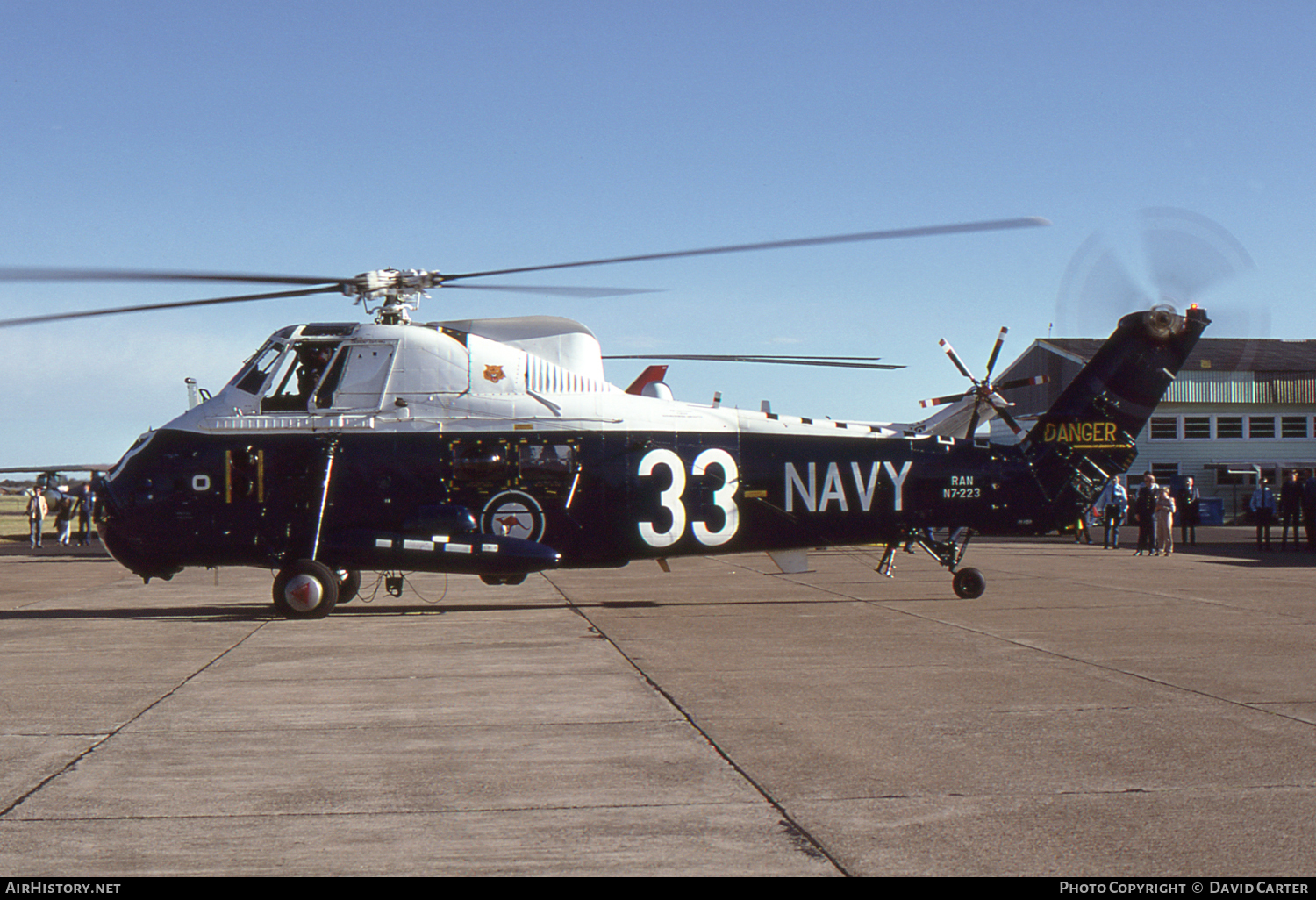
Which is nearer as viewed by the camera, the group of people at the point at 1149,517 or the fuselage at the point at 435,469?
the fuselage at the point at 435,469

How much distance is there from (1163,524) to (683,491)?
16594mm

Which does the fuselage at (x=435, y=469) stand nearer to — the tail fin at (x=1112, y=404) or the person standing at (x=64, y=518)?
the tail fin at (x=1112, y=404)

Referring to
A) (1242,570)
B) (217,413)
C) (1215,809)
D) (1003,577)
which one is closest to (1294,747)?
(1215,809)

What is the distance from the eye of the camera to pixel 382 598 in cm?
1730

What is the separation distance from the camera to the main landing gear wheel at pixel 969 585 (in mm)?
15719

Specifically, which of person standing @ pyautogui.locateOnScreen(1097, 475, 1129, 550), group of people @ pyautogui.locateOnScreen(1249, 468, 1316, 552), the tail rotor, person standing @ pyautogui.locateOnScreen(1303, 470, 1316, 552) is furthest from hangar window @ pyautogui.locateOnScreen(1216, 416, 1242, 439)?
the tail rotor

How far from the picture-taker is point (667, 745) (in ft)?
21.6

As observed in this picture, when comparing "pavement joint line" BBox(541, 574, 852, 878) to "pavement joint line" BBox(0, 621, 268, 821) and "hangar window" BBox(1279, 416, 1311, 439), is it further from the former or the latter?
"hangar window" BBox(1279, 416, 1311, 439)

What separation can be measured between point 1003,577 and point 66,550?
25681 mm

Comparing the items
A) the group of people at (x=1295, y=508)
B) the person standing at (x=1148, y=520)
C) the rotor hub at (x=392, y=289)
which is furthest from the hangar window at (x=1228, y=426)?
the rotor hub at (x=392, y=289)

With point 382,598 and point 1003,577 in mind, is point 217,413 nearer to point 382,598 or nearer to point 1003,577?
point 382,598

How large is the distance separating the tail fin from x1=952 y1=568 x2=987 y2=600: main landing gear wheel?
178 centimetres

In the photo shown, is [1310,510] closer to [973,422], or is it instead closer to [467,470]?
[973,422]

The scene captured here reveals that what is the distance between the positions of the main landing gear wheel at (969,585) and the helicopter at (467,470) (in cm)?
3
